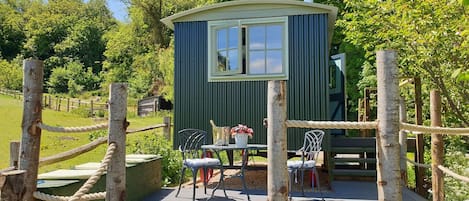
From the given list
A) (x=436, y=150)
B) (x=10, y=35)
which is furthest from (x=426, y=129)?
(x=10, y=35)

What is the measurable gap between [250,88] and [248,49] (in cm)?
59

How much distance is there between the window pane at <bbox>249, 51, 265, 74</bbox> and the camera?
6.01 m

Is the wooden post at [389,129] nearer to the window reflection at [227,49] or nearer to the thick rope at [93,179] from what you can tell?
the thick rope at [93,179]

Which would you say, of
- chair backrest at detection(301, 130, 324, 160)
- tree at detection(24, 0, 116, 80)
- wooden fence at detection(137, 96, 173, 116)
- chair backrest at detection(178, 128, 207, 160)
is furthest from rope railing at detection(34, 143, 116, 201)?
tree at detection(24, 0, 116, 80)

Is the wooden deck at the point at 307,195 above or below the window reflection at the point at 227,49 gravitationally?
below

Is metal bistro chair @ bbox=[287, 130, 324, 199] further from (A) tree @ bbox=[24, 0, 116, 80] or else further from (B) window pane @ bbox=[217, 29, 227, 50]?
(A) tree @ bbox=[24, 0, 116, 80]

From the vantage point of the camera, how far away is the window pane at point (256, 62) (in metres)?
6.01

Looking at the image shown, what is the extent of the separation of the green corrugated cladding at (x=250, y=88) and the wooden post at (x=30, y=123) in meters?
3.65

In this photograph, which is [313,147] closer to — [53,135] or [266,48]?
[266,48]

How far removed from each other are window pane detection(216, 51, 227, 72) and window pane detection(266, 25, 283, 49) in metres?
0.70

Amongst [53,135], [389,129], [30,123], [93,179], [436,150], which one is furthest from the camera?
[53,135]

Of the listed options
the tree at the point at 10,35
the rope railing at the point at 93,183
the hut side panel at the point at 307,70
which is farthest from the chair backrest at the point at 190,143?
the tree at the point at 10,35

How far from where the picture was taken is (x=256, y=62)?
6.05 metres

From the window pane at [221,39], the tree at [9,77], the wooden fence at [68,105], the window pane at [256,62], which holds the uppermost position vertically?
the tree at [9,77]
